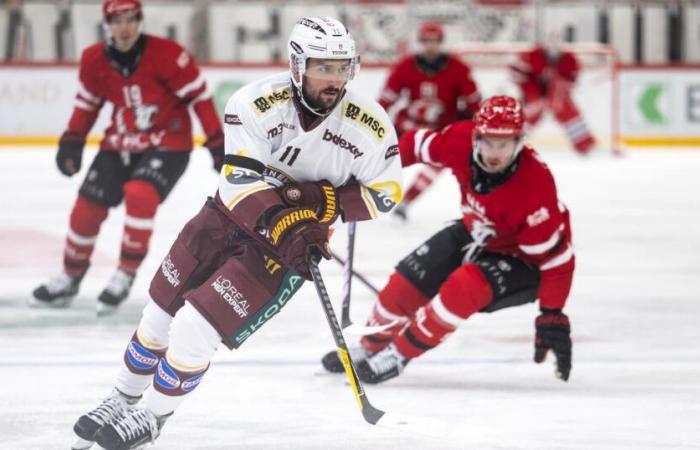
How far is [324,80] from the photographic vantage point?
3.19m

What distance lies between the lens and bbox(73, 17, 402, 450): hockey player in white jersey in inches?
122

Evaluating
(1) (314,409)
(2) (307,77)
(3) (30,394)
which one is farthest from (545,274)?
(3) (30,394)

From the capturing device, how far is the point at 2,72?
12.7 m

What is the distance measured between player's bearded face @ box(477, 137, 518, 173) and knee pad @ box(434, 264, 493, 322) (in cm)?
30

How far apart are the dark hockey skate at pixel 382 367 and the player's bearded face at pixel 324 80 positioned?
3.56 feet

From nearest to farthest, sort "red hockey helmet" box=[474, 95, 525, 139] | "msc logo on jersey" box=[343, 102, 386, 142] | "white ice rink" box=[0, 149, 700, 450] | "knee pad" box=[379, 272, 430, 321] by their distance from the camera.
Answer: "msc logo on jersey" box=[343, 102, 386, 142]
"white ice rink" box=[0, 149, 700, 450]
"red hockey helmet" box=[474, 95, 525, 139]
"knee pad" box=[379, 272, 430, 321]

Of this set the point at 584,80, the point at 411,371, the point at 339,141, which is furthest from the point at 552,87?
the point at 339,141

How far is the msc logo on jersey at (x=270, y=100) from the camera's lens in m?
3.21

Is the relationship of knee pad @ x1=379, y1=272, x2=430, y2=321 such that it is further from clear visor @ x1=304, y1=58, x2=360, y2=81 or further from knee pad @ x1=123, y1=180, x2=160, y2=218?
knee pad @ x1=123, y1=180, x2=160, y2=218

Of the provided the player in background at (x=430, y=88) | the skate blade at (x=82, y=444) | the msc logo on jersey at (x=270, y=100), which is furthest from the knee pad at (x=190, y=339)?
the player in background at (x=430, y=88)

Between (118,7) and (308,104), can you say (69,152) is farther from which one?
(308,104)

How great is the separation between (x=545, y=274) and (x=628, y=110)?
975 centimetres

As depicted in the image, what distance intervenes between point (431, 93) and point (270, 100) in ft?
17.5

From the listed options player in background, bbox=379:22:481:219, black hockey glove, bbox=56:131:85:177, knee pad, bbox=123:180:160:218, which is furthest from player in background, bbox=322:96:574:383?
player in background, bbox=379:22:481:219
